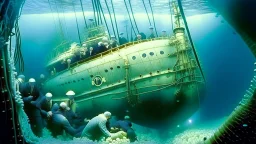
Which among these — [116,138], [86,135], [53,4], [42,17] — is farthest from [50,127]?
[42,17]

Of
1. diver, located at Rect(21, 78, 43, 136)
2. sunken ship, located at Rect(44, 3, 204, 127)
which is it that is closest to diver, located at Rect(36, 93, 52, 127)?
diver, located at Rect(21, 78, 43, 136)

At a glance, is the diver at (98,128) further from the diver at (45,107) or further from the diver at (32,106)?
the diver at (32,106)

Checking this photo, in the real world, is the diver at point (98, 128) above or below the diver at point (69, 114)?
below

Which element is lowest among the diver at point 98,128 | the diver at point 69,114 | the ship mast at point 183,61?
the diver at point 98,128

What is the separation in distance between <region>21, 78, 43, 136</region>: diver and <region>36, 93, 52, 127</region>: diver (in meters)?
0.18

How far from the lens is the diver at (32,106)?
7.52m

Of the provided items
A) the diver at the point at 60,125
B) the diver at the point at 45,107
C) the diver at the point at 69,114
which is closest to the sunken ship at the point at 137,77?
the diver at the point at 69,114

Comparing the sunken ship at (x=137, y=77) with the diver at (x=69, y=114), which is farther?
the sunken ship at (x=137, y=77)

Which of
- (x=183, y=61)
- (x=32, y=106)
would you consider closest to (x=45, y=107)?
(x=32, y=106)

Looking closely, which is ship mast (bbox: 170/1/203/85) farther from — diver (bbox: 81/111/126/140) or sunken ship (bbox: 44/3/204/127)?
diver (bbox: 81/111/126/140)

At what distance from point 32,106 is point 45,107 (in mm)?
852

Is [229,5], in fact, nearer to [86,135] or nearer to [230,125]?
[230,125]

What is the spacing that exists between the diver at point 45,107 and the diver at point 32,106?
18 centimetres

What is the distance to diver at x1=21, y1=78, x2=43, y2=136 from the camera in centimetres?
752
